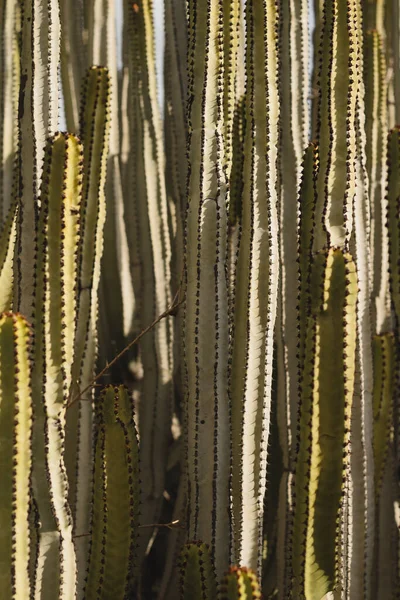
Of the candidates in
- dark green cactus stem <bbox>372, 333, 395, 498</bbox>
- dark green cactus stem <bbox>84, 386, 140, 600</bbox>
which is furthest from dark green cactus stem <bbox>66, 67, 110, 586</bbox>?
dark green cactus stem <bbox>372, 333, 395, 498</bbox>

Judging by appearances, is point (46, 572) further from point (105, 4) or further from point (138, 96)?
point (105, 4)

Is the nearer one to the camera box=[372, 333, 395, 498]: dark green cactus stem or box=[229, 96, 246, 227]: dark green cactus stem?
box=[229, 96, 246, 227]: dark green cactus stem

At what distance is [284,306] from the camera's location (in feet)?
11.0

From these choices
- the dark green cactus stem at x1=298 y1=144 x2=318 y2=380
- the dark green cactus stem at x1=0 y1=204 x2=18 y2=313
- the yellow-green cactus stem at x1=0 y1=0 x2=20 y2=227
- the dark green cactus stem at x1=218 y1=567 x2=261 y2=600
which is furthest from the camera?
the yellow-green cactus stem at x1=0 y1=0 x2=20 y2=227

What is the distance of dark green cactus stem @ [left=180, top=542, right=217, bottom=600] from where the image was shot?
2543 mm

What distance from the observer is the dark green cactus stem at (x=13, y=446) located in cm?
219

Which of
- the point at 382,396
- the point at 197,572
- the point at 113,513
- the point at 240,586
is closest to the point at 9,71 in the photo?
the point at 382,396

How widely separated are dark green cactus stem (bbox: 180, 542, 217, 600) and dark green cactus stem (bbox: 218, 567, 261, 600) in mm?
397

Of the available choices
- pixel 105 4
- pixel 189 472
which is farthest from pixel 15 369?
pixel 105 4

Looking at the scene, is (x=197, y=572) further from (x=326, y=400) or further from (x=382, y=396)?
(x=382, y=396)

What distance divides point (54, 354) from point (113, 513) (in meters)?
0.59

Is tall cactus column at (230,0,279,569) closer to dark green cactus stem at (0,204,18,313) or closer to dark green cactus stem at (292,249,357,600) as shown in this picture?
dark green cactus stem at (292,249,357,600)

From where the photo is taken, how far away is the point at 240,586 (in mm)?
2119

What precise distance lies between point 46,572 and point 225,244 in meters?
1.19
